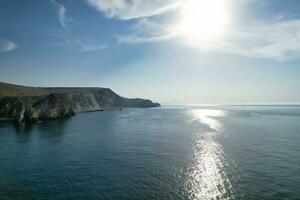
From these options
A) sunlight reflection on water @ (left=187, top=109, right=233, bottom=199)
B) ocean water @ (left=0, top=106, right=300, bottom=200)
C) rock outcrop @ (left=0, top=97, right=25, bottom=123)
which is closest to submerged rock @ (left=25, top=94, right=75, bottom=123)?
rock outcrop @ (left=0, top=97, right=25, bottom=123)

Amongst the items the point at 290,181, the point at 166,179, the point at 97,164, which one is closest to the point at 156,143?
the point at 97,164

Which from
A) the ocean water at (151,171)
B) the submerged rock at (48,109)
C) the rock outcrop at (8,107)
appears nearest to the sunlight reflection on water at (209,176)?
the ocean water at (151,171)

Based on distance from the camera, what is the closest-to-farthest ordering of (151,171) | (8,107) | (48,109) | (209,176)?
(209,176) < (151,171) < (48,109) < (8,107)

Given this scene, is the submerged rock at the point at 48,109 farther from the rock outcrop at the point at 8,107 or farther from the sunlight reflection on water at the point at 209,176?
the sunlight reflection on water at the point at 209,176

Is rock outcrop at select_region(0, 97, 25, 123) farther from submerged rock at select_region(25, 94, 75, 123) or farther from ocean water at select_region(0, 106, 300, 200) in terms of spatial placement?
ocean water at select_region(0, 106, 300, 200)

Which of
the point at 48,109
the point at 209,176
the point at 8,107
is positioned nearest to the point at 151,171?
the point at 209,176

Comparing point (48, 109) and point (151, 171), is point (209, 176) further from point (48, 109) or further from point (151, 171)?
point (48, 109)

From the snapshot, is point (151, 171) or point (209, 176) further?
point (151, 171)

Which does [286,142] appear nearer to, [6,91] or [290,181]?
[290,181]
